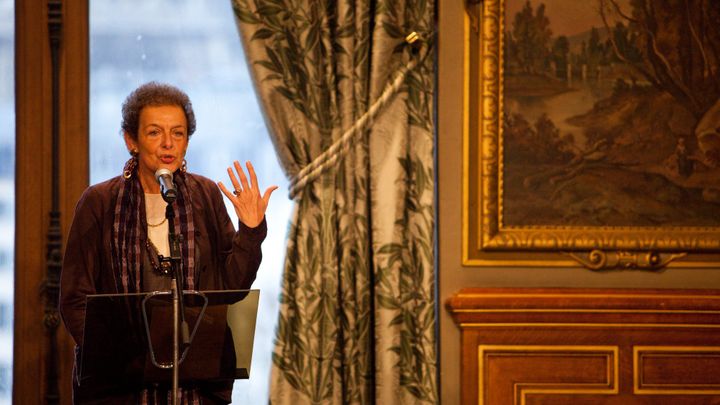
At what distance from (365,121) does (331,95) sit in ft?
0.52

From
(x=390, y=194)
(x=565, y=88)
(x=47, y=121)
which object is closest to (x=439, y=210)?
(x=390, y=194)

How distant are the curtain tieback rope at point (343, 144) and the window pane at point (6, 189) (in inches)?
43.4

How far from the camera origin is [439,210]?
3631 millimetres

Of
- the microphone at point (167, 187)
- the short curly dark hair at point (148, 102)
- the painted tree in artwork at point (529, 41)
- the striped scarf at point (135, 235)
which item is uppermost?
the painted tree in artwork at point (529, 41)

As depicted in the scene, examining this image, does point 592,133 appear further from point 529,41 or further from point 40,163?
point 40,163

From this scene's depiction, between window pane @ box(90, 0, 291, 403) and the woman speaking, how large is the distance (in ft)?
2.67

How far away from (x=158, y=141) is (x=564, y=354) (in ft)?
5.62

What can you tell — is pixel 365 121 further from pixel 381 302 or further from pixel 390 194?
pixel 381 302

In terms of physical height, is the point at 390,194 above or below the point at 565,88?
below

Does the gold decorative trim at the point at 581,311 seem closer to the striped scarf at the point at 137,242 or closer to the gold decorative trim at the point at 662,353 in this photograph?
the gold decorative trim at the point at 662,353

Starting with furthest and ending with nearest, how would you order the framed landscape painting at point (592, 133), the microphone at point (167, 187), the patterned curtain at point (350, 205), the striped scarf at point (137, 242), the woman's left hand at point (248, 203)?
the framed landscape painting at point (592, 133)
the patterned curtain at point (350, 205)
the woman's left hand at point (248, 203)
the striped scarf at point (137, 242)
the microphone at point (167, 187)

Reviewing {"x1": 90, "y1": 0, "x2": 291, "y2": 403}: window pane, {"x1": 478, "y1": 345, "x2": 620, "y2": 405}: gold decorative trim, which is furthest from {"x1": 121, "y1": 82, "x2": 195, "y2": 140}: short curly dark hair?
{"x1": 478, "y1": 345, "x2": 620, "y2": 405}: gold decorative trim

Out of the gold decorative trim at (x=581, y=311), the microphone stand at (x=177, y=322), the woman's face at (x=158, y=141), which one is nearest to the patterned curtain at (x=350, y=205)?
the gold decorative trim at (x=581, y=311)

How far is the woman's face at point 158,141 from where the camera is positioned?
9.13 ft
